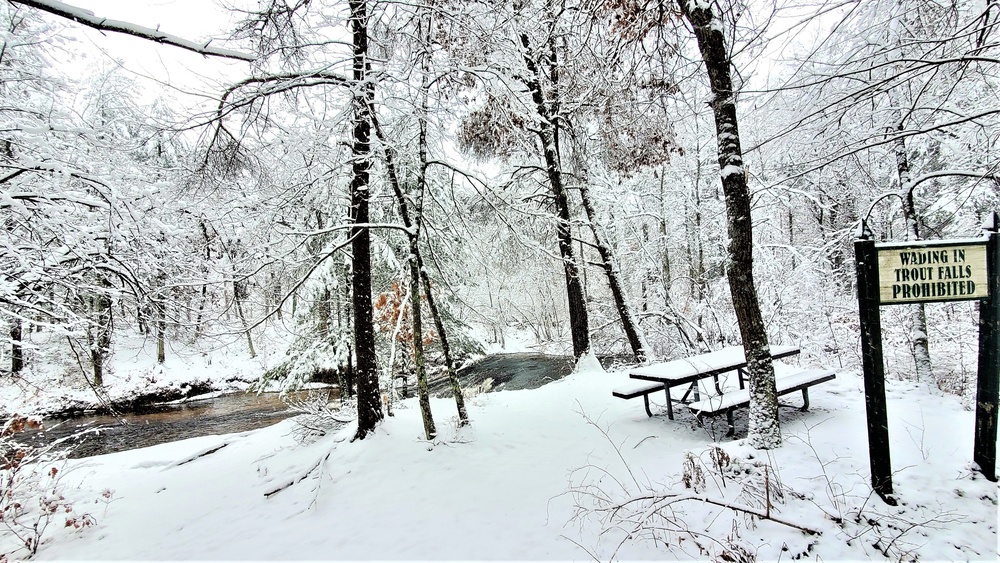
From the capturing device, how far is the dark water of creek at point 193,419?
10.0 m

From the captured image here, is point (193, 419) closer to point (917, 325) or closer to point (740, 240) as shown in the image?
point (740, 240)

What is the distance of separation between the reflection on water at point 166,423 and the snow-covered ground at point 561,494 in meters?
4.38

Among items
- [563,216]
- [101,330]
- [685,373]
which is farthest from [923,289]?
[101,330]

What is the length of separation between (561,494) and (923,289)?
3.32 meters

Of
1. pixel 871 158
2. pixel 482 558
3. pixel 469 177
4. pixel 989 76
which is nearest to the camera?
pixel 482 558

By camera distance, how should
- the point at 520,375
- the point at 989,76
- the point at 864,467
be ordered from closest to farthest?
the point at 864,467
the point at 989,76
the point at 520,375

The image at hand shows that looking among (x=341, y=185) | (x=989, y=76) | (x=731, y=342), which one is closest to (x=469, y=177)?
(x=341, y=185)

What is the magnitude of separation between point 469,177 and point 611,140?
3703 millimetres

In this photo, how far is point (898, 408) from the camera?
4.75 m

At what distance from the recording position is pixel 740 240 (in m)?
3.97

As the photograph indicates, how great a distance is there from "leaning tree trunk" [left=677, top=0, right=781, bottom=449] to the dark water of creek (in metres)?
8.05

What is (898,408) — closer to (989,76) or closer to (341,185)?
(989,76)

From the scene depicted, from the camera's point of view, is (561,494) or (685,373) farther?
(685,373)

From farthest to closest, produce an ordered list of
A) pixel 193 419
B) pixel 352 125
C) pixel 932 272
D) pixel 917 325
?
1. pixel 193 419
2. pixel 917 325
3. pixel 352 125
4. pixel 932 272
